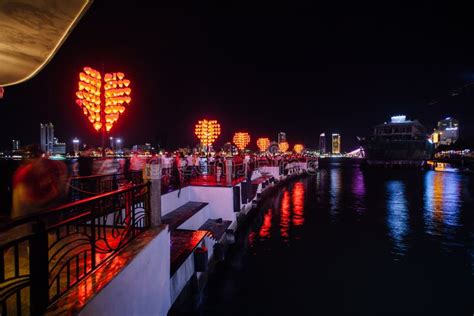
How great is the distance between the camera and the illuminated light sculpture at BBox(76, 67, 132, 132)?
50.8 feet

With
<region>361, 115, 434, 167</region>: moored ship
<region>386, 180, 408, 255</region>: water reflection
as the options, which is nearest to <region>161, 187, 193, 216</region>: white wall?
<region>386, 180, 408, 255</region>: water reflection

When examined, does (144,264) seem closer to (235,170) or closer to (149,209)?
(149,209)

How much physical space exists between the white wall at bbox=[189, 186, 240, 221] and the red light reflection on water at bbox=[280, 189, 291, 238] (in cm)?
333

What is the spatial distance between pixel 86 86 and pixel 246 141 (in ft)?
116

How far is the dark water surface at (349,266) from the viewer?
7.79 metres

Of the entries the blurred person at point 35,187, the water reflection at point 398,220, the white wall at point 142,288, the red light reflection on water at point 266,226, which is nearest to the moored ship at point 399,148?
the water reflection at point 398,220

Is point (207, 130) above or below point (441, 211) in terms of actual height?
above

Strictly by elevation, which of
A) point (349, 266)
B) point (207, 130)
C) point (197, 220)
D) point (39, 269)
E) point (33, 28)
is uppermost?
point (207, 130)

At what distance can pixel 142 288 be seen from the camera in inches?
187

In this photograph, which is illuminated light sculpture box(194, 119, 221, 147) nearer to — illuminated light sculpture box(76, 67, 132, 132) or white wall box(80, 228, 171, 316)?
illuminated light sculpture box(76, 67, 132, 132)

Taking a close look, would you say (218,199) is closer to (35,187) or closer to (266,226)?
(266,226)

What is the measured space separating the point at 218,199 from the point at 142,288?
872 cm

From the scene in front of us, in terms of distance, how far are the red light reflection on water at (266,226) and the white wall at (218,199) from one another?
7.35ft

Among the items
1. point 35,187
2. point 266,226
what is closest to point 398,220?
point 266,226
